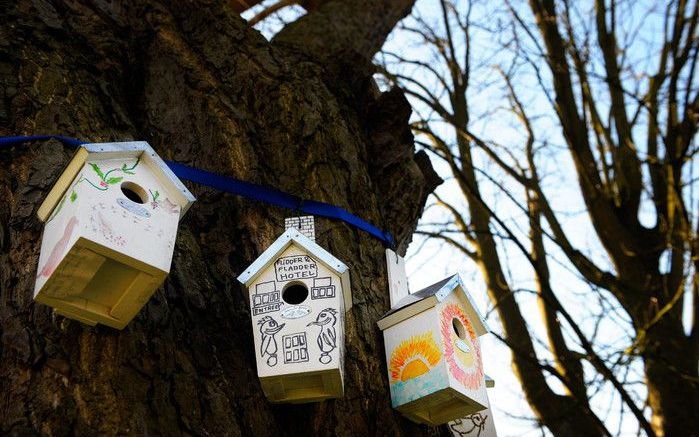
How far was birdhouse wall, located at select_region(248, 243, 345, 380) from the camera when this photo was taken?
2.41m

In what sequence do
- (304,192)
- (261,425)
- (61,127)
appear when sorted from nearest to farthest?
(261,425) < (61,127) < (304,192)

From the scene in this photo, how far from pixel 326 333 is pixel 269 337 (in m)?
0.18

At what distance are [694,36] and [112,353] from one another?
4779 mm

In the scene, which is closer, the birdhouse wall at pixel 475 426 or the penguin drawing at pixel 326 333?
the penguin drawing at pixel 326 333

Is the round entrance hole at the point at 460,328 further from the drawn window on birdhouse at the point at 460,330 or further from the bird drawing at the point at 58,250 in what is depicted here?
the bird drawing at the point at 58,250

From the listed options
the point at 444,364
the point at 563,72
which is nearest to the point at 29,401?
the point at 444,364

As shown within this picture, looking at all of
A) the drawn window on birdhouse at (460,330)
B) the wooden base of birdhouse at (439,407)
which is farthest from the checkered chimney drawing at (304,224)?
the wooden base of birdhouse at (439,407)

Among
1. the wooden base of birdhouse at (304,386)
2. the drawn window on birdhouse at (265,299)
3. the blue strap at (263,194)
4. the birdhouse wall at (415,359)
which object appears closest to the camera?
the wooden base of birdhouse at (304,386)

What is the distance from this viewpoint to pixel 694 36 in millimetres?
5598

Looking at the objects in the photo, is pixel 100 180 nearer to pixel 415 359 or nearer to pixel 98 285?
pixel 98 285

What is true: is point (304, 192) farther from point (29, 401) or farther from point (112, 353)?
point (29, 401)

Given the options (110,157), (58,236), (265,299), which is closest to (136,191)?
(110,157)

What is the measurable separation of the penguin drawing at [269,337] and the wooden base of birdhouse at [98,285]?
37 cm

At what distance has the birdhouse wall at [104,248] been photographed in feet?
7.21
